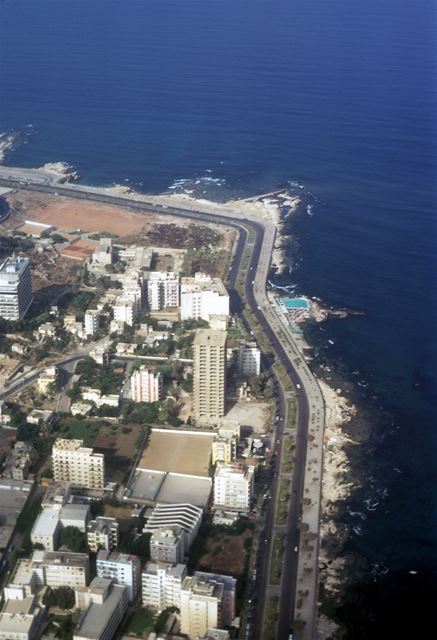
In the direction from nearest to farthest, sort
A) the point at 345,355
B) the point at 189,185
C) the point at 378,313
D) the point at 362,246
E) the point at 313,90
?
the point at 345,355, the point at 378,313, the point at 362,246, the point at 189,185, the point at 313,90

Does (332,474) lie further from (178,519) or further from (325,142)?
(325,142)

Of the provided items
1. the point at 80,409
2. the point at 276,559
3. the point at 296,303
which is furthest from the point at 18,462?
the point at 296,303

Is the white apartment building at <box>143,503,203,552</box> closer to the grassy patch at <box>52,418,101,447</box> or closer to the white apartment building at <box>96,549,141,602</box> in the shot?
the white apartment building at <box>96,549,141,602</box>

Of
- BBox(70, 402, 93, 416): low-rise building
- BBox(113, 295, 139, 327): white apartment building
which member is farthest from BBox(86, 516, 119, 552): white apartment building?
BBox(113, 295, 139, 327): white apartment building

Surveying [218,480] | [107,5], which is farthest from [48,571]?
[107,5]

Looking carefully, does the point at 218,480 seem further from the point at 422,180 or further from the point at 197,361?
the point at 422,180

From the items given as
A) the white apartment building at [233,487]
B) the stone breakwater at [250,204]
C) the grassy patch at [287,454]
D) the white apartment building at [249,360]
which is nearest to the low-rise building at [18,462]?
the white apartment building at [233,487]

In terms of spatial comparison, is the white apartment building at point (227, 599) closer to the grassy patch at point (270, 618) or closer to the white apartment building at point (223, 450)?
the grassy patch at point (270, 618)
